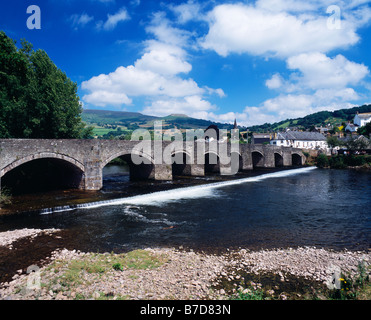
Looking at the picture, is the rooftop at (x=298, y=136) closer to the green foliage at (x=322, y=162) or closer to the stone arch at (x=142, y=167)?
the green foliage at (x=322, y=162)

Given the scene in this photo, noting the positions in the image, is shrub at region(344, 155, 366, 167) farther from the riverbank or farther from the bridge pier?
the bridge pier

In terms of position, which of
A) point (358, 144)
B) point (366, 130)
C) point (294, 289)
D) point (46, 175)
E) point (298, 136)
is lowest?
point (294, 289)

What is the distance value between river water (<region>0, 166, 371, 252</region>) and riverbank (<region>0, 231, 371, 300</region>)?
1191 millimetres

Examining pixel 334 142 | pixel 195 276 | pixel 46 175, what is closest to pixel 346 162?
pixel 334 142

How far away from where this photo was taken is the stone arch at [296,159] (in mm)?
53969

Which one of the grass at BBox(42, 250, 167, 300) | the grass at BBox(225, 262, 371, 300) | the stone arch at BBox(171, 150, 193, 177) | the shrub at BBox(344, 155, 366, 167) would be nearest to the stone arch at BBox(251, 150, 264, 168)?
the shrub at BBox(344, 155, 366, 167)

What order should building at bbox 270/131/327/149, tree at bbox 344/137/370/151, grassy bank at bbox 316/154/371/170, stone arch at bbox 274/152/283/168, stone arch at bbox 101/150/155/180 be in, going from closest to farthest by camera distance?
stone arch at bbox 101/150/155/180, grassy bank at bbox 316/154/371/170, stone arch at bbox 274/152/283/168, tree at bbox 344/137/370/151, building at bbox 270/131/327/149

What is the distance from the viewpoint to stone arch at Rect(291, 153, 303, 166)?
54.0m

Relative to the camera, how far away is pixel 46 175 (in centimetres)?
2498

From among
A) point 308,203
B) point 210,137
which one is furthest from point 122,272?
point 210,137

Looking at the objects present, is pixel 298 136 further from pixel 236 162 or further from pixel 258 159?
pixel 236 162

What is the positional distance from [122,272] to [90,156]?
15.6 meters

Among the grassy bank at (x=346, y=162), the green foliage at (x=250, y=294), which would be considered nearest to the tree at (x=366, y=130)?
the grassy bank at (x=346, y=162)

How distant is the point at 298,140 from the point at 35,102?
248 ft
